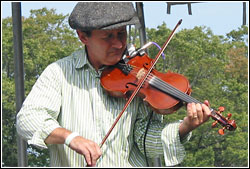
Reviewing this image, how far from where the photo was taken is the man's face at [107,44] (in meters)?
2.30

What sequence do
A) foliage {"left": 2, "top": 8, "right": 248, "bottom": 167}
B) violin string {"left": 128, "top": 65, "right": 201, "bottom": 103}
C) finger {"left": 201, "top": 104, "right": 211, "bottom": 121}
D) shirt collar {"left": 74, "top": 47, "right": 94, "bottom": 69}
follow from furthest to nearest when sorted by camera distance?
foliage {"left": 2, "top": 8, "right": 248, "bottom": 167}
shirt collar {"left": 74, "top": 47, "right": 94, "bottom": 69}
violin string {"left": 128, "top": 65, "right": 201, "bottom": 103}
finger {"left": 201, "top": 104, "right": 211, "bottom": 121}

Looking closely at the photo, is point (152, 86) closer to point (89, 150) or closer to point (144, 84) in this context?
point (144, 84)

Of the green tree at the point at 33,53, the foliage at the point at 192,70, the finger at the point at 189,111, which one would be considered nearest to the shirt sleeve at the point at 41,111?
the finger at the point at 189,111

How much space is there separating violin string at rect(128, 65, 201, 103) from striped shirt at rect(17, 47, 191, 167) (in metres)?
0.10

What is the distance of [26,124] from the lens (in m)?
2.21

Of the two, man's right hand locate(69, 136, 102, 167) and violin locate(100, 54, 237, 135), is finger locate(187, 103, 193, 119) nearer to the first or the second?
violin locate(100, 54, 237, 135)

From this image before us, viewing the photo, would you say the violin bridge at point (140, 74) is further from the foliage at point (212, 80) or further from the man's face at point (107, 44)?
the foliage at point (212, 80)

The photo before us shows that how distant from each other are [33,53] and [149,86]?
1713 centimetres

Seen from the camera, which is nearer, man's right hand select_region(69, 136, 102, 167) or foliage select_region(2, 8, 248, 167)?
man's right hand select_region(69, 136, 102, 167)

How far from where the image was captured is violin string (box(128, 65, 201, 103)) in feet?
7.38

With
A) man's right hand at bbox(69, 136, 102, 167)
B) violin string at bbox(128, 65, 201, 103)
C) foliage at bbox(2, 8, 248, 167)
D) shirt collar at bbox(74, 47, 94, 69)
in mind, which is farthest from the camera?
foliage at bbox(2, 8, 248, 167)

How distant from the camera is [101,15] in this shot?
2.29 metres

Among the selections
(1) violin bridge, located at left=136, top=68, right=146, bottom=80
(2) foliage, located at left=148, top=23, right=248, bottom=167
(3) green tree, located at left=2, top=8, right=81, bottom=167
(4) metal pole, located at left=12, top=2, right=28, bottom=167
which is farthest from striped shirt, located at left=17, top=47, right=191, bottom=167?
(2) foliage, located at left=148, top=23, right=248, bottom=167

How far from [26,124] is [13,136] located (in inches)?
659
